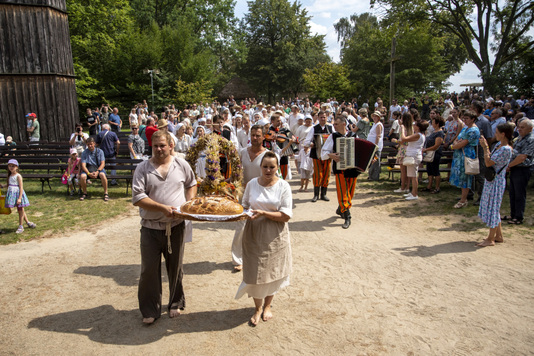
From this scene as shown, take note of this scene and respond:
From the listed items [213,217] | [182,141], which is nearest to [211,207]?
[213,217]

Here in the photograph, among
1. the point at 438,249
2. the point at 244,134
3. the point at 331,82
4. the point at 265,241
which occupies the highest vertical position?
the point at 331,82

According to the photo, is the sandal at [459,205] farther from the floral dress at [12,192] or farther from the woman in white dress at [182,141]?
the floral dress at [12,192]

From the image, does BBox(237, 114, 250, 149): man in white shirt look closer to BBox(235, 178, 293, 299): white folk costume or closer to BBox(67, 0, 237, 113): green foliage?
BBox(235, 178, 293, 299): white folk costume

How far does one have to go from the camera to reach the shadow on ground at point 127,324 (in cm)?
425

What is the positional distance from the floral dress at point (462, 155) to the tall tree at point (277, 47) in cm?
4459

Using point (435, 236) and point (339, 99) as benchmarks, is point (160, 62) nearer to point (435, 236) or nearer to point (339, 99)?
point (339, 99)

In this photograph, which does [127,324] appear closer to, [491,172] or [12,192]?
[12,192]

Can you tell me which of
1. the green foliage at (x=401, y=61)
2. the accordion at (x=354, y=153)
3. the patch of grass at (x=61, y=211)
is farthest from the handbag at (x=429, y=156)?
the green foliage at (x=401, y=61)

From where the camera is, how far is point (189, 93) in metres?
34.9

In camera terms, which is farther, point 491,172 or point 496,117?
point 496,117

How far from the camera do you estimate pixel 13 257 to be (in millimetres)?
6578

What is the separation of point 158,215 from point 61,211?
20.7 ft

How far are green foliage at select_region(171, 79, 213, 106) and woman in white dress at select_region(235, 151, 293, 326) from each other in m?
32.0

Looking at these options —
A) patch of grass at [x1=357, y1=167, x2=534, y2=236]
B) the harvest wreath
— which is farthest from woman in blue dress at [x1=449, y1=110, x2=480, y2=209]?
the harvest wreath
